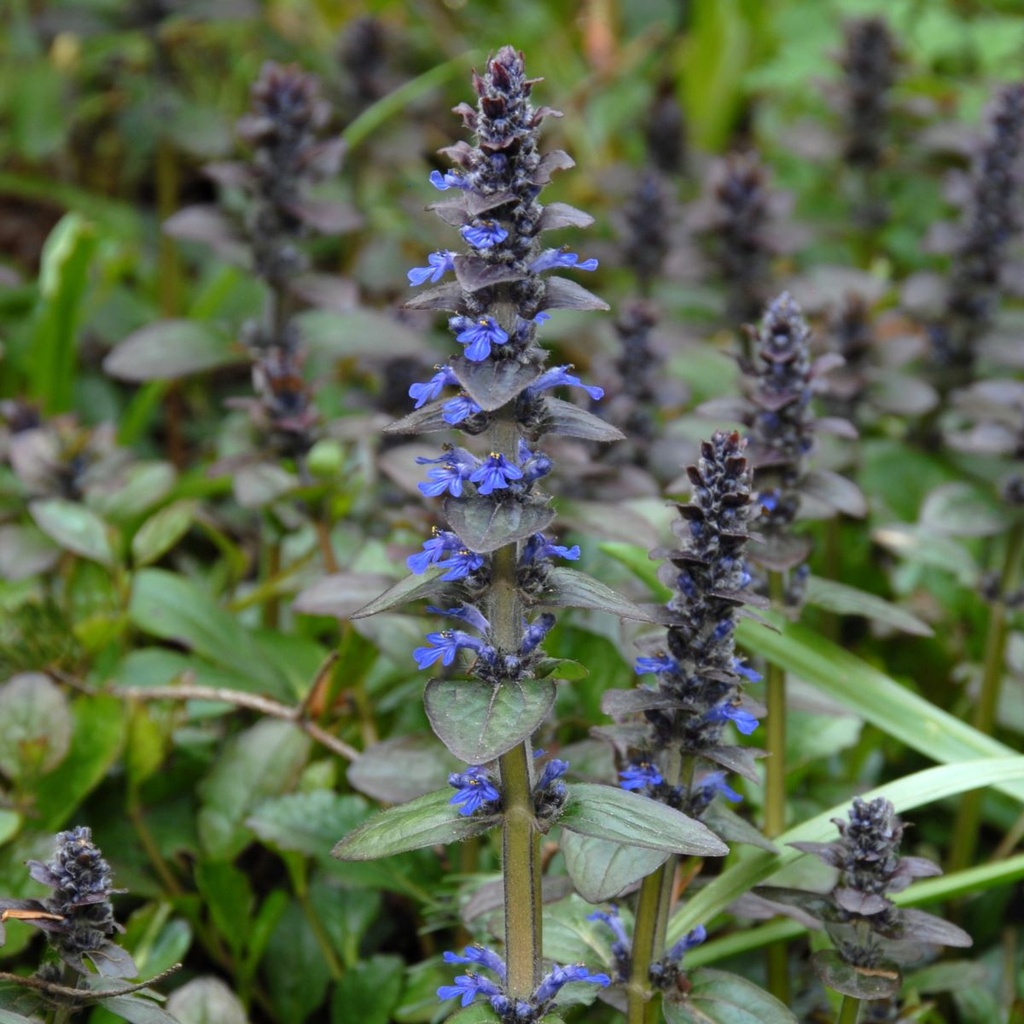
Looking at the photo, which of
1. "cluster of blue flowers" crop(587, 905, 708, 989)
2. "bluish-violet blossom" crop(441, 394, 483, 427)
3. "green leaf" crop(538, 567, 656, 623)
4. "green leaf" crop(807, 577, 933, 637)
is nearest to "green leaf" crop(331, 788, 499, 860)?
"green leaf" crop(538, 567, 656, 623)

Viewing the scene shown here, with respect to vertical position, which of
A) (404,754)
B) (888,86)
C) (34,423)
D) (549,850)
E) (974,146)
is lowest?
(549,850)

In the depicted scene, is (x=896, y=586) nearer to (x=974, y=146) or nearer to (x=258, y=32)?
(x=974, y=146)

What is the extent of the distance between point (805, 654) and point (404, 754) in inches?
34.5

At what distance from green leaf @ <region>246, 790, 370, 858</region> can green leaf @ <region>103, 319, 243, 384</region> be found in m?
1.42

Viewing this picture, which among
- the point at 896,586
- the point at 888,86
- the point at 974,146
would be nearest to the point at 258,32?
the point at 888,86

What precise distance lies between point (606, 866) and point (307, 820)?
3.32ft

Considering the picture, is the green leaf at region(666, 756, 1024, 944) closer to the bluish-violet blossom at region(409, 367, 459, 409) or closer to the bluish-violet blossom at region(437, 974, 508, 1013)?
the bluish-violet blossom at region(437, 974, 508, 1013)

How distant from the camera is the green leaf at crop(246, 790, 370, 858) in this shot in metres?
2.79

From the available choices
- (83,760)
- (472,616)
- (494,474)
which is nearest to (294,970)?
(83,760)

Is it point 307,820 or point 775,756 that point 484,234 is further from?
point 307,820

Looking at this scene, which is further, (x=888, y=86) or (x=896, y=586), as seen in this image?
(x=888, y=86)

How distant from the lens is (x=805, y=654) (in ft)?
9.39

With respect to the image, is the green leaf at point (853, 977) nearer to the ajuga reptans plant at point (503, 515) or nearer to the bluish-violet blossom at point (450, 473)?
the ajuga reptans plant at point (503, 515)

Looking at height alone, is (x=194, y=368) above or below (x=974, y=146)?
below
